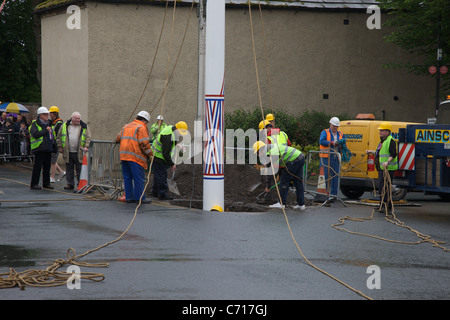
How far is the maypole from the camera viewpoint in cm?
1376

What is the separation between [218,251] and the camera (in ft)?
30.1

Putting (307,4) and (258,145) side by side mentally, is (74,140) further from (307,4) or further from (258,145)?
(307,4)

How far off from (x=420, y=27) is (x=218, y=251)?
17.8 meters

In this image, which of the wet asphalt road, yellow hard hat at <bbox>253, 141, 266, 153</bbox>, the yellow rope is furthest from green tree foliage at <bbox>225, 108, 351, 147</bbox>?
the wet asphalt road

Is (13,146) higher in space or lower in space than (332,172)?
higher

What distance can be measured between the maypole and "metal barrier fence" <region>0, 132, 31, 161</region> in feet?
42.1

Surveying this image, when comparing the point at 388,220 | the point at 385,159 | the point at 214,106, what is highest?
the point at 214,106

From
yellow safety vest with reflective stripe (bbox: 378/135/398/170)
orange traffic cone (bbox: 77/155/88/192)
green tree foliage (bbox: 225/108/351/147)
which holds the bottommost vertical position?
orange traffic cone (bbox: 77/155/88/192)

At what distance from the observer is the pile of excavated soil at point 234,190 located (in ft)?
50.5

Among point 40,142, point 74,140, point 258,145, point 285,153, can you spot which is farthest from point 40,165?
point 285,153

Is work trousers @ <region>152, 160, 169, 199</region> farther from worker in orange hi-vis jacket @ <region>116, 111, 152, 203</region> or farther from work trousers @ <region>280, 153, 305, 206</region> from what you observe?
work trousers @ <region>280, 153, 305, 206</region>

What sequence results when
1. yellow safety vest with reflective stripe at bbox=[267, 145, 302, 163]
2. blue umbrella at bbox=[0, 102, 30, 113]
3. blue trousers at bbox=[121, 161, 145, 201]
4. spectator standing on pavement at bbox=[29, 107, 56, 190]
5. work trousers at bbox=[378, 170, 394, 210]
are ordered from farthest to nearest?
1. blue umbrella at bbox=[0, 102, 30, 113]
2. spectator standing on pavement at bbox=[29, 107, 56, 190]
3. yellow safety vest with reflective stripe at bbox=[267, 145, 302, 163]
4. work trousers at bbox=[378, 170, 394, 210]
5. blue trousers at bbox=[121, 161, 145, 201]

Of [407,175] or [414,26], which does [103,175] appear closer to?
[407,175]
